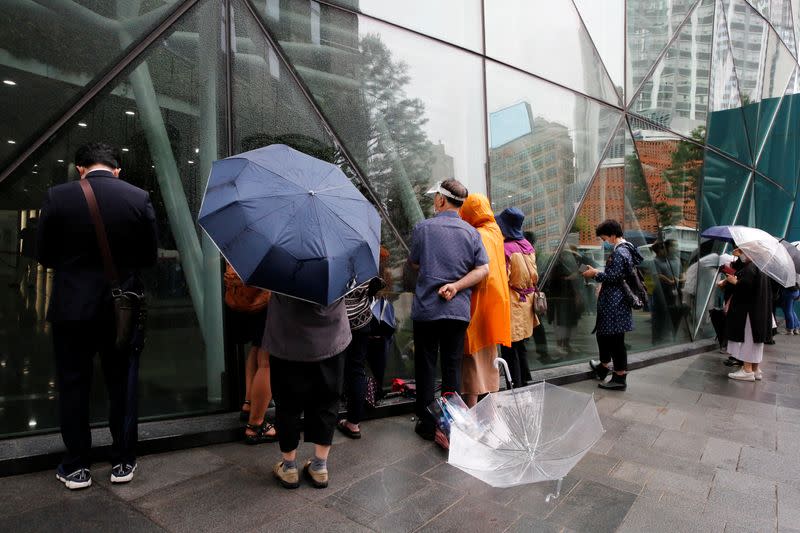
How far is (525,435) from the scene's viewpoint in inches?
98.0

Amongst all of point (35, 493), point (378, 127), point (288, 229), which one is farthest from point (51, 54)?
point (35, 493)

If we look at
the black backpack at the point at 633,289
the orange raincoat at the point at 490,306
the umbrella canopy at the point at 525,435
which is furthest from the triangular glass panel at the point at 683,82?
the umbrella canopy at the point at 525,435

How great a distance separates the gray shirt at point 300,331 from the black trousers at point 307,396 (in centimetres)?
9

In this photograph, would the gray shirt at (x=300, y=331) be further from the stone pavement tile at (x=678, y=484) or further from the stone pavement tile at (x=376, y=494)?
the stone pavement tile at (x=678, y=484)

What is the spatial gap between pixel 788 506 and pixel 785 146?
14.3 m

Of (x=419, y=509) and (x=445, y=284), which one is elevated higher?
(x=445, y=284)

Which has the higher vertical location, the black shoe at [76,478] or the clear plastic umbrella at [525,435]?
the clear plastic umbrella at [525,435]

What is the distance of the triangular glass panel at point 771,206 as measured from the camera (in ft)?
39.9

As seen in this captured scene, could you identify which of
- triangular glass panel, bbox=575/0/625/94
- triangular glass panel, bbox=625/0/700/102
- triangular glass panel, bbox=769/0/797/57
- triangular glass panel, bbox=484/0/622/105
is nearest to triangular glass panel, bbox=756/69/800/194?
triangular glass panel, bbox=769/0/797/57

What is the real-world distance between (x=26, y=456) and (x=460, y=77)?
5.22m

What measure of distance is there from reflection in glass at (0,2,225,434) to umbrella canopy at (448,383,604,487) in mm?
2378

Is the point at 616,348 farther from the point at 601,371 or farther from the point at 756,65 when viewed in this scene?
the point at 756,65

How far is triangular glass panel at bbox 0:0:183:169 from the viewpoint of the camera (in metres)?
3.40

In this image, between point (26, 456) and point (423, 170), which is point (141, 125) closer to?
point (26, 456)
